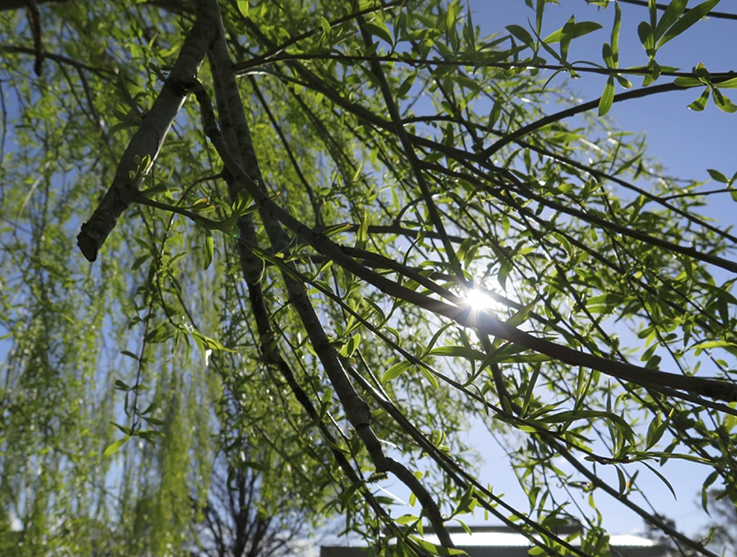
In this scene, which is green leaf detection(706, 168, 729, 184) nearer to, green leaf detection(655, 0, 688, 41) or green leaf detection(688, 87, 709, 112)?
green leaf detection(688, 87, 709, 112)

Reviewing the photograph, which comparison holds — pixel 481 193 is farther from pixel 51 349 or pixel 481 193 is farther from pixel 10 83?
pixel 51 349

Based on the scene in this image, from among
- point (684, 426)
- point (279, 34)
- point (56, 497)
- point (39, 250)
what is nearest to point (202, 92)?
point (279, 34)

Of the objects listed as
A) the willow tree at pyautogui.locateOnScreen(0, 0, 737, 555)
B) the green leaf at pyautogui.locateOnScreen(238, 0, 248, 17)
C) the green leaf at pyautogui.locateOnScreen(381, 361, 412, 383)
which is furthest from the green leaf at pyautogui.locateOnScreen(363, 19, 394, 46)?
the green leaf at pyautogui.locateOnScreen(381, 361, 412, 383)

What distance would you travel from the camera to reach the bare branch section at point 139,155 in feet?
1.14

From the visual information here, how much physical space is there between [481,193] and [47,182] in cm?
140

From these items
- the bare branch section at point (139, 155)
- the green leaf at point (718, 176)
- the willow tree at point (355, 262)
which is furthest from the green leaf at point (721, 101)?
the bare branch section at point (139, 155)

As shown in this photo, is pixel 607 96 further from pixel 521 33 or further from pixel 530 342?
pixel 530 342

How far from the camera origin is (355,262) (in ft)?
1.17

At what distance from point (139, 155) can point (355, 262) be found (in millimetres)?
185

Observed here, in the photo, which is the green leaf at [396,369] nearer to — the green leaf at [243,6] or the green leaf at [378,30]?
the green leaf at [378,30]

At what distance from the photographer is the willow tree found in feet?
1.47

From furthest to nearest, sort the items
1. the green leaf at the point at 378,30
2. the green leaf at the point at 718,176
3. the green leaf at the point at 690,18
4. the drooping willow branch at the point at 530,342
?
the green leaf at the point at 718,176 → the green leaf at the point at 378,30 → the green leaf at the point at 690,18 → the drooping willow branch at the point at 530,342


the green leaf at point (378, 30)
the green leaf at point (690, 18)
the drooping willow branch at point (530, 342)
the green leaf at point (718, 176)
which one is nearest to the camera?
the drooping willow branch at point (530, 342)

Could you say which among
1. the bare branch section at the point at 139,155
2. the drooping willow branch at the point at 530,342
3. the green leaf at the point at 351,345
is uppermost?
the bare branch section at the point at 139,155
